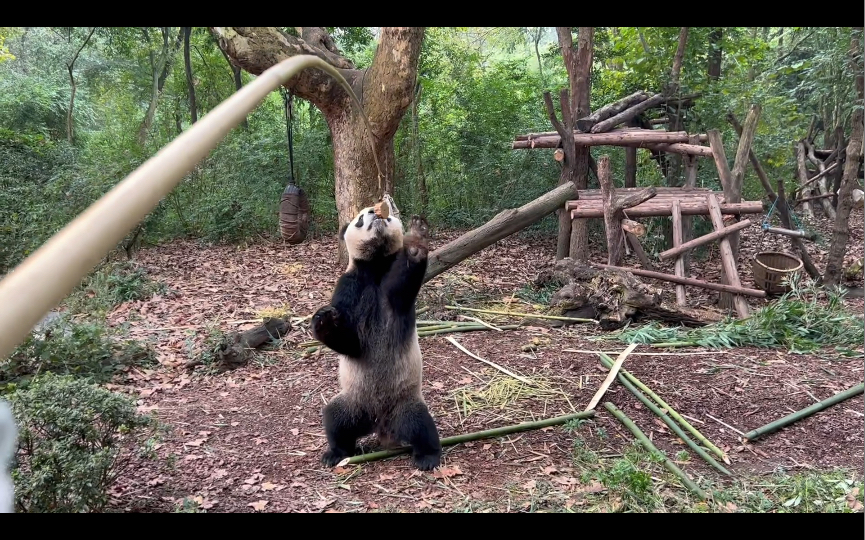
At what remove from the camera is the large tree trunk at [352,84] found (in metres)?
7.37

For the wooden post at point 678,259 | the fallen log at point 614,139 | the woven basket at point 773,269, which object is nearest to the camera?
the wooden post at point 678,259

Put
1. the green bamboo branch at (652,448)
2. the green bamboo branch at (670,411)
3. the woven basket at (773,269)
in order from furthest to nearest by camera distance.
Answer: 1. the woven basket at (773,269)
2. the green bamboo branch at (670,411)
3. the green bamboo branch at (652,448)

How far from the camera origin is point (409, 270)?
3838 mm

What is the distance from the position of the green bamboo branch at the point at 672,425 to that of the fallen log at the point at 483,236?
3.03m

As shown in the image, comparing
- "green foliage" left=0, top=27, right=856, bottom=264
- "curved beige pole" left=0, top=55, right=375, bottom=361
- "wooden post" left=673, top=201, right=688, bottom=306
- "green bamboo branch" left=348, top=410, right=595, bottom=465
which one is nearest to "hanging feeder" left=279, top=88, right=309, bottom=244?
"green bamboo branch" left=348, top=410, right=595, bottom=465

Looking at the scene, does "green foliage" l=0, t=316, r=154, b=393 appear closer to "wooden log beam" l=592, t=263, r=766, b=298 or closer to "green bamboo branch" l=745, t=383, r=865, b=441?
"green bamboo branch" l=745, t=383, r=865, b=441

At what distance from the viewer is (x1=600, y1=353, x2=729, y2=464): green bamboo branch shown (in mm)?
4258

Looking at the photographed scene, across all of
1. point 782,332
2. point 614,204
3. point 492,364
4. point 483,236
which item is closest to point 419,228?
point 492,364

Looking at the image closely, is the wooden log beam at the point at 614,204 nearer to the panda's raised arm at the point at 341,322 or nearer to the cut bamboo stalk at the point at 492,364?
the cut bamboo stalk at the point at 492,364

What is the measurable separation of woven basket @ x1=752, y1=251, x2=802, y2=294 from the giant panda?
7.13 meters

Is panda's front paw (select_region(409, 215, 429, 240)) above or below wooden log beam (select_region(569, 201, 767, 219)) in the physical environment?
above

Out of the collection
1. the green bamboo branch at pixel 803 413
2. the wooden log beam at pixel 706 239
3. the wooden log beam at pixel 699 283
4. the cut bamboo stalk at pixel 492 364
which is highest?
the wooden log beam at pixel 706 239

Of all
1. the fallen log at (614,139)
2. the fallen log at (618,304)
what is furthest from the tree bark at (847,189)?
the fallen log at (618,304)

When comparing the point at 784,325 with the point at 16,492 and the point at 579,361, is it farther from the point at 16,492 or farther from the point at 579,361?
the point at 16,492
